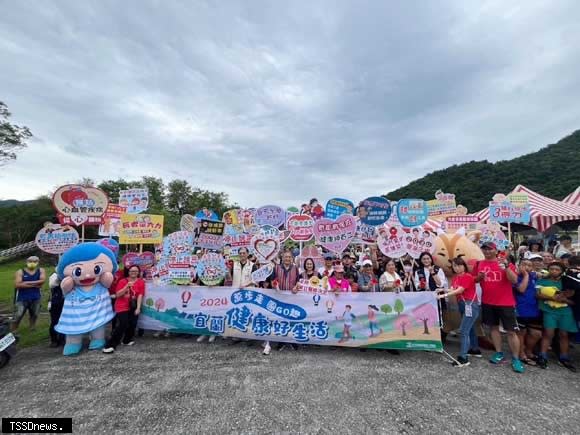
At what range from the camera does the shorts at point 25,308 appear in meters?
4.95

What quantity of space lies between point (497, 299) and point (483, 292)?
0.19 m

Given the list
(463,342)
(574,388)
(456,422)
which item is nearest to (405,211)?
(463,342)

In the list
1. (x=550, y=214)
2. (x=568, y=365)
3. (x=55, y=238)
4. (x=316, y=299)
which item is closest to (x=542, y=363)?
(x=568, y=365)

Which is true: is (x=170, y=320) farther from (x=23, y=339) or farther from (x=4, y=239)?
(x=4, y=239)

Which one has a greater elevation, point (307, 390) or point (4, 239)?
point (4, 239)

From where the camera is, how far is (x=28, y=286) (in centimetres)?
479

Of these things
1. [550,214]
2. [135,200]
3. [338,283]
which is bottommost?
[338,283]

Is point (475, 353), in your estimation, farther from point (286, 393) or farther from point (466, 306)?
point (286, 393)

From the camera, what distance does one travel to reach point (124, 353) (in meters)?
4.17

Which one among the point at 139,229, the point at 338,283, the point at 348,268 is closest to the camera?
the point at 338,283

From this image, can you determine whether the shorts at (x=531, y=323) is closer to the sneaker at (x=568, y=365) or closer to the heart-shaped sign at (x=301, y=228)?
the sneaker at (x=568, y=365)

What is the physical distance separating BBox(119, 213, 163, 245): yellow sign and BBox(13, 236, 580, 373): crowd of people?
1.29 meters

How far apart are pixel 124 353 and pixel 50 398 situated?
45.5 inches

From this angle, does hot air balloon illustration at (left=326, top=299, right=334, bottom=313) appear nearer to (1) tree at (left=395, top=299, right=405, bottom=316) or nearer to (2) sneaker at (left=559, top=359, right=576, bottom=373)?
(1) tree at (left=395, top=299, right=405, bottom=316)
